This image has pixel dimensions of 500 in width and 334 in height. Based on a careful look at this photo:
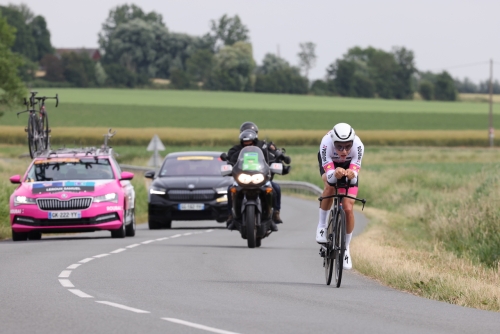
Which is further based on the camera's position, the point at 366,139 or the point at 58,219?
the point at 366,139

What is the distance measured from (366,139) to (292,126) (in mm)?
10936

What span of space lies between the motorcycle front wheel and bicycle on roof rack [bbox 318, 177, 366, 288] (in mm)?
A: 5228

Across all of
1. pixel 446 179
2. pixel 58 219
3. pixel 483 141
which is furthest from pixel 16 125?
pixel 58 219

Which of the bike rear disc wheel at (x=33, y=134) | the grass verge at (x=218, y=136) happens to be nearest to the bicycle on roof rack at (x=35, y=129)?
the bike rear disc wheel at (x=33, y=134)

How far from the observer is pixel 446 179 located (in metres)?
49.7

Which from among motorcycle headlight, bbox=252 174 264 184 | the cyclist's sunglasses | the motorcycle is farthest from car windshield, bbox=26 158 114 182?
the cyclist's sunglasses

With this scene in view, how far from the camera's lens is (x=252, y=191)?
18750 millimetres

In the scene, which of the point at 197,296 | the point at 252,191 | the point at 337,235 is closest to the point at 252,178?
the point at 252,191

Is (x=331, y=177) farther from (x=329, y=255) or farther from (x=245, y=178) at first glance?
(x=245, y=178)

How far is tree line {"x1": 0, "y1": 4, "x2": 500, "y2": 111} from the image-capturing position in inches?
5935

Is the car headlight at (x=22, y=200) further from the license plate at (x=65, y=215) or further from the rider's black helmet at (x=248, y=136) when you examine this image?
the rider's black helmet at (x=248, y=136)

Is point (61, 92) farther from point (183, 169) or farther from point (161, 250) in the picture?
point (161, 250)

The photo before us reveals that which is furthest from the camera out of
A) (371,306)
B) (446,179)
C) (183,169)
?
(446,179)

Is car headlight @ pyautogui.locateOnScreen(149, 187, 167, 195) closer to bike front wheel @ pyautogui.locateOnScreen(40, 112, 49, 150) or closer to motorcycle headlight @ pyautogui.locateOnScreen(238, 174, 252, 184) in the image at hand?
bike front wheel @ pyautogui.locateOnScreen(40, 112, 49, 150)
